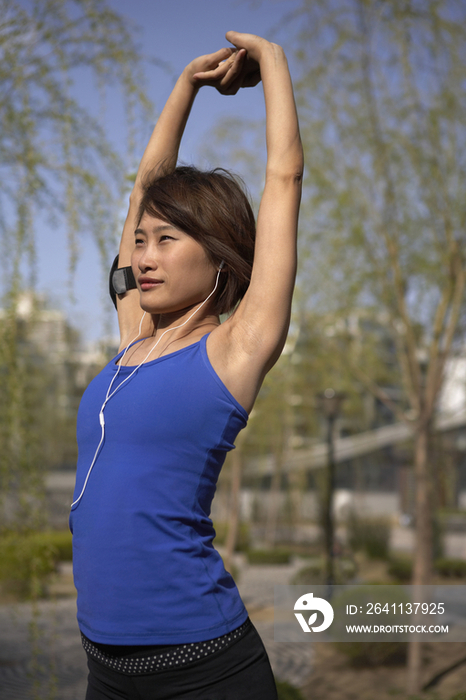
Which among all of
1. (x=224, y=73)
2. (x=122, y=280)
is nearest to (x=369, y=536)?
(x=122, y=280)

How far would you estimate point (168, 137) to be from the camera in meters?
1.42

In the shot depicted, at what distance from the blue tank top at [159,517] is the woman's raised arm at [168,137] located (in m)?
0.37

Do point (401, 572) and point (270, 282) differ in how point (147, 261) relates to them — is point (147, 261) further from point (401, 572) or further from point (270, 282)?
point (401, 572)

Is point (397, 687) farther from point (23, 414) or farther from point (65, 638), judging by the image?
point (23, 414)

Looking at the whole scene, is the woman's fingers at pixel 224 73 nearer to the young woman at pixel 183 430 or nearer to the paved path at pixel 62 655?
the young woman at pixel 183 430

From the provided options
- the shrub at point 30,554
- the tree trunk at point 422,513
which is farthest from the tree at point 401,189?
the shrub at point 30,554

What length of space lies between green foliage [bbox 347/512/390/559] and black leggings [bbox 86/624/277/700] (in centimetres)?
1215

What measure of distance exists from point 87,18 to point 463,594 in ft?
24.4

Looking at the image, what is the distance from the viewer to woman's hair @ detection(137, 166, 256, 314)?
105cm

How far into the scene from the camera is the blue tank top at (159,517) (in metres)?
0.89

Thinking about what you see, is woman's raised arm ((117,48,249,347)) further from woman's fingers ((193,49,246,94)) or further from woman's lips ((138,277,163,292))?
woman's lips ((138,277,163,292))

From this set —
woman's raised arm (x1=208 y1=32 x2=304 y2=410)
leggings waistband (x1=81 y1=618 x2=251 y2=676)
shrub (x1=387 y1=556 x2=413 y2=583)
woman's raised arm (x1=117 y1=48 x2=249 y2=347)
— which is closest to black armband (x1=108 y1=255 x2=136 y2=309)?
woman's raised arm (x1=117 y1=48 x2=249 y2=347)

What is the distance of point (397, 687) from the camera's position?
5.15 m

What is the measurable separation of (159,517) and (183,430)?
0.13 metres
